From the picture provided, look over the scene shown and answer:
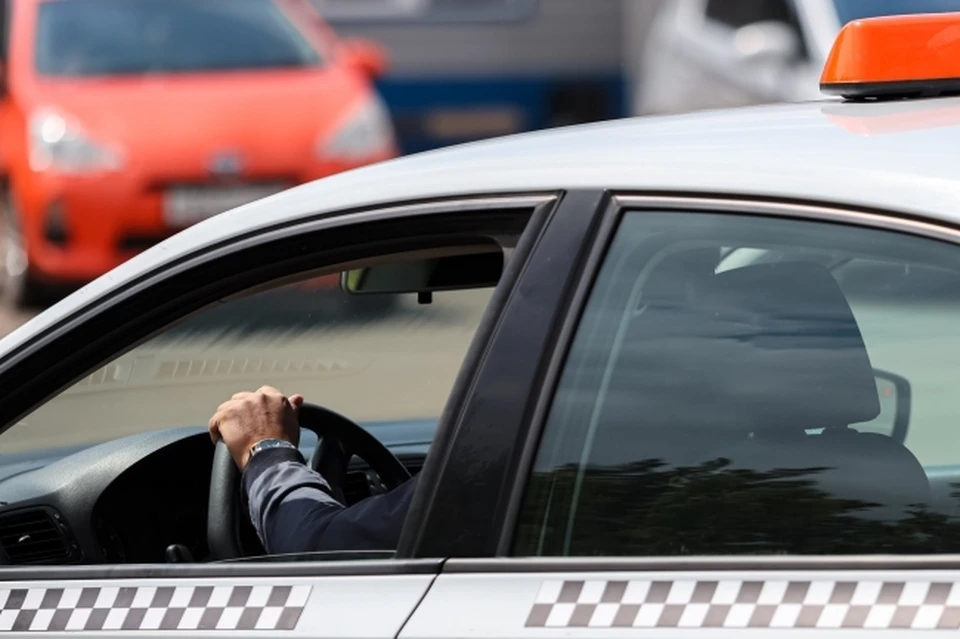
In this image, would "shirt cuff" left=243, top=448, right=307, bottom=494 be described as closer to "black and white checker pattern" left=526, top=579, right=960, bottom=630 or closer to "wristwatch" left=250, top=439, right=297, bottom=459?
"wristwatch" left=250, top=439, right=297, bottom=459

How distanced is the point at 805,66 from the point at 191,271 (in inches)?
184

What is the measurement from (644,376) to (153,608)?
0.62m

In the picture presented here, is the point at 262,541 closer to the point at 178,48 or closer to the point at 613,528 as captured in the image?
the point at 613,528

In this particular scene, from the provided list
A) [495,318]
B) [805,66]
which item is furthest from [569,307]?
[805,66]

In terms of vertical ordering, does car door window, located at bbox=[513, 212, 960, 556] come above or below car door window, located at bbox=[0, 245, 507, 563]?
above

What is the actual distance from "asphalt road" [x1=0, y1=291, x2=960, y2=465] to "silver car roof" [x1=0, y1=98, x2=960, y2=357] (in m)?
0.15

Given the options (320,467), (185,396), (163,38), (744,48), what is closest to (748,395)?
(320,467)

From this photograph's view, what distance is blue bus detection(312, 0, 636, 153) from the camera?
13.8 m

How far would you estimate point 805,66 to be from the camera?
6.48 m

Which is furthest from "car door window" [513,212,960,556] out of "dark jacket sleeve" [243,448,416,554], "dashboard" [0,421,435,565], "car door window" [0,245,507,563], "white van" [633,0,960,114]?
"white van" [633,0,960,114]

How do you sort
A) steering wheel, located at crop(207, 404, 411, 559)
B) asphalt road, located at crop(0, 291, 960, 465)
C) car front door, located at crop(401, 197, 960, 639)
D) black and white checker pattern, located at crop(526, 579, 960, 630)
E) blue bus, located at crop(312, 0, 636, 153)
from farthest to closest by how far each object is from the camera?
blue bus, located at crop(312, 0, 636, 153) → steering wheel, located at crop(207, 404, 411, 559) → asphalt road, located at crop(0, 291, 960, 465) → car front door, located at crop(401, 197, 960, 639) → black and white checker pattern, located at crop(526, 579, 960, 630)

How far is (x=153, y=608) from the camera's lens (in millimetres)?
2002

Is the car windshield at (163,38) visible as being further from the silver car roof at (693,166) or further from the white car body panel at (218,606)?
the white car body panel at (218,606)

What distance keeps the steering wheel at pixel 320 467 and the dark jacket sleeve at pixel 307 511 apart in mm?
100
